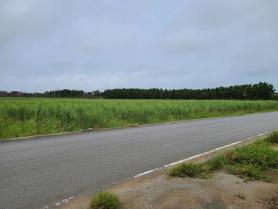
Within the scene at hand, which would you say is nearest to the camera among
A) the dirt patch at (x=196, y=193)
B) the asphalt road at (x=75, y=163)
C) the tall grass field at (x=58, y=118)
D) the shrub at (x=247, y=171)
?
the dirt patch at (x=196, y=193)

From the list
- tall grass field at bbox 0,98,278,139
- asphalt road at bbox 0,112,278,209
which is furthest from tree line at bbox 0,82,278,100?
asphalt road at bbox 0,112,278,209

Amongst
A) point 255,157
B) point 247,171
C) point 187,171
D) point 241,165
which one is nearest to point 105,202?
point 187,171

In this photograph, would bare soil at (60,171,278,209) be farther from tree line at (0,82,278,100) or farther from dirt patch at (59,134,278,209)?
tree line at (0,82,278,100)

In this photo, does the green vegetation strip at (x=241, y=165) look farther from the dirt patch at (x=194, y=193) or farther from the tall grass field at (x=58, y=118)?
the tall grass field at (x=58, y=118)

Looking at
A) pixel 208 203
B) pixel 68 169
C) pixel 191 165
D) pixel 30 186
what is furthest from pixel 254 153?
pixel 30 186

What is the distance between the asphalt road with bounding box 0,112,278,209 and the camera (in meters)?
6.20

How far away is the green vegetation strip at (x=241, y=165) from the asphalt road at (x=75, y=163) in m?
1.21

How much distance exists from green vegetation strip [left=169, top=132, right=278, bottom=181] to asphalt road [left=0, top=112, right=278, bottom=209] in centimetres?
121

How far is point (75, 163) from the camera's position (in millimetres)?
8523

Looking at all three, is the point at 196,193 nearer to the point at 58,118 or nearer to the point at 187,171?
the point at 187,171

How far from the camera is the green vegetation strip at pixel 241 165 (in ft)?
22.9

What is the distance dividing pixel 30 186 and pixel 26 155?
124 inches

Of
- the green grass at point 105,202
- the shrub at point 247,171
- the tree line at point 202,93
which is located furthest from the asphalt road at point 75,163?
the tree line at point 202,93

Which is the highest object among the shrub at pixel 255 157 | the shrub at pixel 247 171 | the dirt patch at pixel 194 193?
the shrub at pixel 255 157
